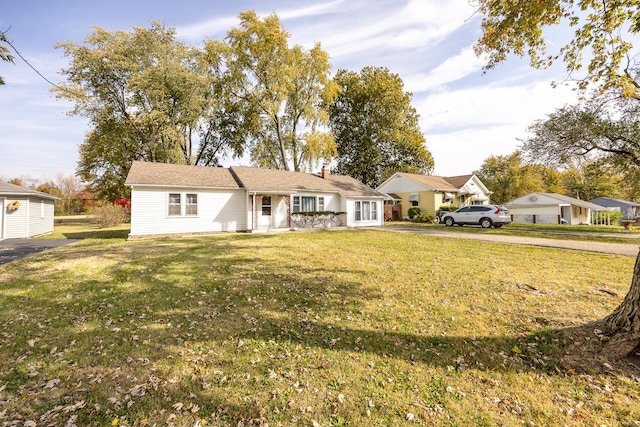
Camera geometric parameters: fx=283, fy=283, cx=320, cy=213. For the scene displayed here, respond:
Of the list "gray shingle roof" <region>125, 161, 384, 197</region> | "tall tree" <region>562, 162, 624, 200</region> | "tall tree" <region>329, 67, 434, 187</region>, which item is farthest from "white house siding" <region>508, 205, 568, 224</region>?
"gray shingle roof" <region>125, 161, 384, 197</region>

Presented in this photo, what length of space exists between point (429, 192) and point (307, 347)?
92.7 ft

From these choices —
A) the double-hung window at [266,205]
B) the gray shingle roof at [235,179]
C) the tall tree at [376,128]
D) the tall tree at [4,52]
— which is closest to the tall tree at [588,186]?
the tall tree at [376,128]

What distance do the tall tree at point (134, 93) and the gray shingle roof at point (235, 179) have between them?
833 cm

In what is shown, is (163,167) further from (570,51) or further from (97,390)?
(570,51)

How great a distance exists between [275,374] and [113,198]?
33.8 meters

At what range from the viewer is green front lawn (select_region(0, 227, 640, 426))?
10.0 ft

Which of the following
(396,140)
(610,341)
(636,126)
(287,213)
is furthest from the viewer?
(396,140)

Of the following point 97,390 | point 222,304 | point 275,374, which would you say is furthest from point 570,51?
point 97,390

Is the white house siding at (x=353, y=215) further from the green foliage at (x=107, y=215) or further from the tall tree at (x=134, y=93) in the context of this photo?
the green foliage at (x=107, y=215)

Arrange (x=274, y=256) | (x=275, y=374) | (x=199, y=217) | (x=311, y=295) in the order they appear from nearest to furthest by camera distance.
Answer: (x=275, y=374) < (x=311, y=295) < (x=274, y=256) < (x=199, y=217)

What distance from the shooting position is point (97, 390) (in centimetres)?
331

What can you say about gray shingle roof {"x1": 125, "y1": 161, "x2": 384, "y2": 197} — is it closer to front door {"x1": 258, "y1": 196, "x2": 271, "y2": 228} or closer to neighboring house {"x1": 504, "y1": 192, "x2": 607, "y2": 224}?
front door {"x1": 258, "y1": 196, "x2": 271, "y2": 228}

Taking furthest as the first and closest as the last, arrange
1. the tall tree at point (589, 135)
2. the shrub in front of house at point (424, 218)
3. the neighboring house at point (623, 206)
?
the neighboring house at point (623, 206), the shrub in front of house at point (424, 218), the tall tree at point (589, 135)

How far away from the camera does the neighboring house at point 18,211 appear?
15.8m
